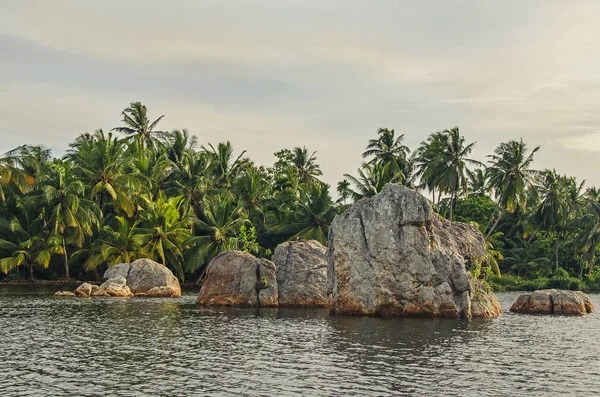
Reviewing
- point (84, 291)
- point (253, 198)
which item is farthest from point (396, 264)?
point (253, 198)

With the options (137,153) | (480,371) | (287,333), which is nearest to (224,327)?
(287,333)

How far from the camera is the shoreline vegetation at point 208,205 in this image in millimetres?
64562

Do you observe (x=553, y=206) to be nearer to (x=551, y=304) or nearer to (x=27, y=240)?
(x=551, y=304)

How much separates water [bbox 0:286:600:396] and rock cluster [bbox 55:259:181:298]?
A: 12.3 m

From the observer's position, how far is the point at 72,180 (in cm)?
6688

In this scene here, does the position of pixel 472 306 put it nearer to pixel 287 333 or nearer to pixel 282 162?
pixel 287 333

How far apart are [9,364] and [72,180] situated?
48676 millimetres

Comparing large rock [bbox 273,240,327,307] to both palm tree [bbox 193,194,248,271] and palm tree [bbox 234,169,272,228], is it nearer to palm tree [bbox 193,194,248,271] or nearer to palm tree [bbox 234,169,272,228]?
palm tree [bbox 193,194,248,271]

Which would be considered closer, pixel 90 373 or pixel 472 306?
pixel 90 373

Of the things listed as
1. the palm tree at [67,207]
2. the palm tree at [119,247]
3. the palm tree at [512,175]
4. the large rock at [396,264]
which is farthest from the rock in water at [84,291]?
the palm tree at [512,175]

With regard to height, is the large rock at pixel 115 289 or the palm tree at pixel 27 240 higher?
the palm tree at pixel 27 240

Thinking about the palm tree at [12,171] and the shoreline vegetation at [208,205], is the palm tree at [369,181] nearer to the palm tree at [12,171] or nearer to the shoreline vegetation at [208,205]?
the shoreline vegetation at [208,205]

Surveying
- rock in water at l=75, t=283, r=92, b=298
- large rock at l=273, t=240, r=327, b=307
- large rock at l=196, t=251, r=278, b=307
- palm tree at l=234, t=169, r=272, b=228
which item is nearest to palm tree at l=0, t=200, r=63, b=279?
rock in water at l=75, t=283, r=92, b=298

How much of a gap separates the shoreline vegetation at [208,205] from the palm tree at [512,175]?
15cm
